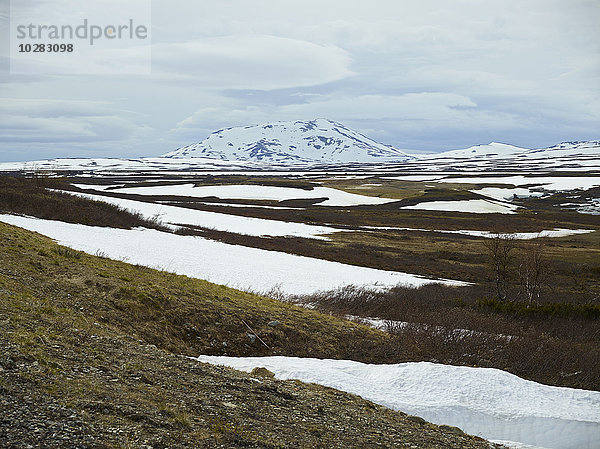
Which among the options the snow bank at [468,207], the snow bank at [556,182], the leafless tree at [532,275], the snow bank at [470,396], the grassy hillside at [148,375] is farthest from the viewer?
the snow bank at [556,182]

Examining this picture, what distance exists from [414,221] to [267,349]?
226 feet

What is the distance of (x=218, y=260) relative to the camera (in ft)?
108

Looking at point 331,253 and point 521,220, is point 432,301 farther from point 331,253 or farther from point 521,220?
point 521,220

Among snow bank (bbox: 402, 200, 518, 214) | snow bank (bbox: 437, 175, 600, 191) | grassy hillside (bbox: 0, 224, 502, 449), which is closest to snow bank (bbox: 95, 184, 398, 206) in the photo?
snow bank (bbox: 402, 200, 518, 214)

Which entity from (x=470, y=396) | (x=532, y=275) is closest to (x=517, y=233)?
(x=532, y=275)

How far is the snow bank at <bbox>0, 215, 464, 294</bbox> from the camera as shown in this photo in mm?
28516

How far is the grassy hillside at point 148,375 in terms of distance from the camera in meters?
7.10

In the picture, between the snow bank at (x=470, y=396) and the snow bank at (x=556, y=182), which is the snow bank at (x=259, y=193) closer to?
the snow bank at (x=556, y=182)

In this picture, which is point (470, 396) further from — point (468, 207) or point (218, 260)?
point (468, 207)

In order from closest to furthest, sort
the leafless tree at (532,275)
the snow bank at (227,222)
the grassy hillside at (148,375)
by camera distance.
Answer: the grassy hillside at (148,375) < the leafless tree at (532,275) < the snow bank at (227,222)

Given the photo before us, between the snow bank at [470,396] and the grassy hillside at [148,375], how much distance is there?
4.62 feet

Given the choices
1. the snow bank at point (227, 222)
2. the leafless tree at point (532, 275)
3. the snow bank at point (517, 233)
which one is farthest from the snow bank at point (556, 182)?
the leafless tree at point (532, 275)

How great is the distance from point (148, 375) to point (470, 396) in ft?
27.5

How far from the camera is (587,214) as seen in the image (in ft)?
317
